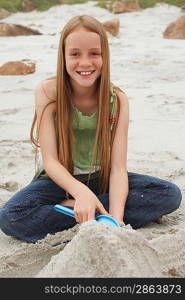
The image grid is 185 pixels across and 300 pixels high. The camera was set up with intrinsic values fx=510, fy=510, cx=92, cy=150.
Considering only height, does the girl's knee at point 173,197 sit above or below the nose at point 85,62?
below

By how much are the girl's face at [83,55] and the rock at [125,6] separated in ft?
24.8

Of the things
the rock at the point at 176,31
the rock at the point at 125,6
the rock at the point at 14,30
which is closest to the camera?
the rock at the point at 176,31

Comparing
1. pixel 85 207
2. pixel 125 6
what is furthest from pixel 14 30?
pixel 85 207

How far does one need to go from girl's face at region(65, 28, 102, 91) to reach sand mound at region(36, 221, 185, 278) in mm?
655

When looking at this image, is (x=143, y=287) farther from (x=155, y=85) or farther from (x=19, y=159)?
(x=155, y=85)

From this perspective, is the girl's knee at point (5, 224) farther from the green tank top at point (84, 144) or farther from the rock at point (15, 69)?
the rock at point (15, 69)

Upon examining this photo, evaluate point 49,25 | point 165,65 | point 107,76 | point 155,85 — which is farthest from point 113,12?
point 107,76

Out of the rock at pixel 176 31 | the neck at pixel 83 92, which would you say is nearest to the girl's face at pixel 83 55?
the neck at pixel 83 92

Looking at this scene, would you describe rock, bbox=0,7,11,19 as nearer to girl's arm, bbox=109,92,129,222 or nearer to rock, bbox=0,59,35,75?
rock, bbox=0,59,35,75

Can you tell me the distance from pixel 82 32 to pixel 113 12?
773cm

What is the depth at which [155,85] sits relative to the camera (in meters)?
4.05

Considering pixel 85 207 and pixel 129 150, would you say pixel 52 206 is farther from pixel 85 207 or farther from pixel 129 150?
pixel 129 150

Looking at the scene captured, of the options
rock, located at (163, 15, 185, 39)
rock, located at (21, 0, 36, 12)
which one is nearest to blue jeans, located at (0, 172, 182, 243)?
rock, located at (163, 15, 185, 39)

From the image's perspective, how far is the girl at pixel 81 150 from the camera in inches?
70.2
